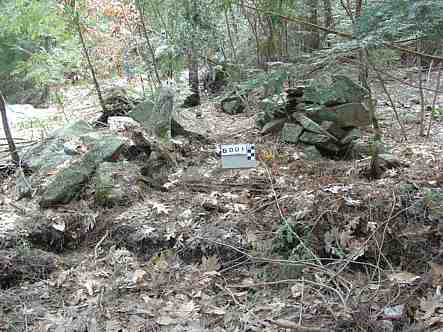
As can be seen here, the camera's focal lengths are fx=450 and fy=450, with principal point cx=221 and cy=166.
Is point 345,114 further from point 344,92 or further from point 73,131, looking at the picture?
point 73,131

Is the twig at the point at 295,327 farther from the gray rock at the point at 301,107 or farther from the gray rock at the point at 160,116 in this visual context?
the gray rock at the point at 301,107

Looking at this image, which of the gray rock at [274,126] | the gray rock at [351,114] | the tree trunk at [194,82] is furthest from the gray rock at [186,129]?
the tree trunk at [194,82]

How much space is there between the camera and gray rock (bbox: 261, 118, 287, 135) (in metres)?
5.59

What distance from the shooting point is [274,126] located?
5.60 meters

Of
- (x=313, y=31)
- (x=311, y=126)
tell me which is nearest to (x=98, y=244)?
(x=311, y=126)

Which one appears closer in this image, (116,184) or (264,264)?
(264,264)

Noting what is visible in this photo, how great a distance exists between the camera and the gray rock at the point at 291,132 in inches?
207

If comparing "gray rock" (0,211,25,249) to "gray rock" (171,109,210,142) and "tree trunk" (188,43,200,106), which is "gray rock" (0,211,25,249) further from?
"tree trunk" (188,43,200,106)

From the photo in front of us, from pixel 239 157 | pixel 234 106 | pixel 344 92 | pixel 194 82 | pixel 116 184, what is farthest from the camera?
pixel 194 82

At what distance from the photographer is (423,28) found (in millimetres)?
2604

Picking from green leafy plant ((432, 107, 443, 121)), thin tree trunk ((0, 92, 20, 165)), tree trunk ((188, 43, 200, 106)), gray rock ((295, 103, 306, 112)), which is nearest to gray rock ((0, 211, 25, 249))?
thin tree trunk ((0, 92, 20, 165))

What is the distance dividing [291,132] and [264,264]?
234cm

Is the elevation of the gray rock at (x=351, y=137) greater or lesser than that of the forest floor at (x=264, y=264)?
greater

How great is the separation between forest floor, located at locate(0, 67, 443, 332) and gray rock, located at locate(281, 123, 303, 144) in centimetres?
97
